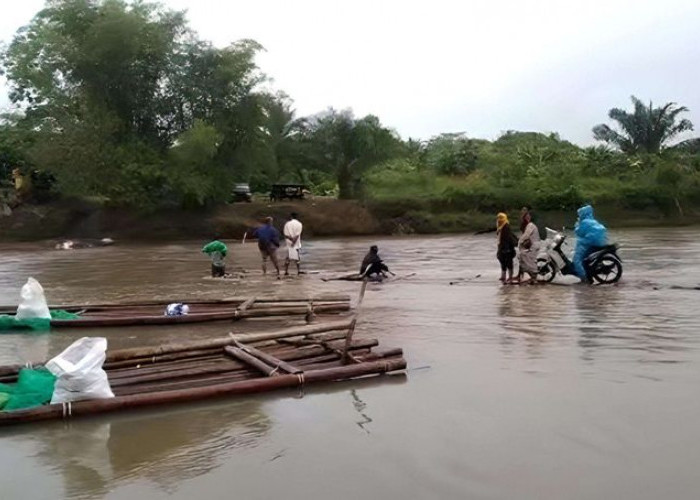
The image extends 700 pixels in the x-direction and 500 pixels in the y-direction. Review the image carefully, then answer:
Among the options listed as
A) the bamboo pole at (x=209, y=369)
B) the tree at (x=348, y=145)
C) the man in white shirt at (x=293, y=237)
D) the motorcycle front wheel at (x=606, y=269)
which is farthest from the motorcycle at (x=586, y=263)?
the tree at (x=348, y=145)

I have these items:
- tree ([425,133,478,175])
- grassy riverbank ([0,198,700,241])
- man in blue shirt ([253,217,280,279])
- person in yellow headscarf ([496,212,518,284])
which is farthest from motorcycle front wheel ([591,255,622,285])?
tree ([425,133,478,175])

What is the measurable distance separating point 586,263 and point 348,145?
99.2 feet

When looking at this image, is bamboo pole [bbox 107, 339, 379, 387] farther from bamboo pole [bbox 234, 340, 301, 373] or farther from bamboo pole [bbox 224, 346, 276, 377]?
bamboo pole [bbox 234, 340, 301, 373]

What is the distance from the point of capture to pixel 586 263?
13.5 metres

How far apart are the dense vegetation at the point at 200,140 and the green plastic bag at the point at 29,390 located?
30344 millimetres

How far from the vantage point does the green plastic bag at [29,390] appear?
5.89m

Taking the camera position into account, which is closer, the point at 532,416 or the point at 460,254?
the point at 532,416

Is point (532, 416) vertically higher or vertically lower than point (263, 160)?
lower

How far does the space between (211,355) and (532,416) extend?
3176 millimetres

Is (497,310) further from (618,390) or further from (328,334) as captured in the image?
(618,390)

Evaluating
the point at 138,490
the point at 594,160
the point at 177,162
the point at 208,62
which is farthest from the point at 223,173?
the point at 138,490

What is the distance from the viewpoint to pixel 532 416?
5691mm

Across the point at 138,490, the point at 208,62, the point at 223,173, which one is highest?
the point at 208,62

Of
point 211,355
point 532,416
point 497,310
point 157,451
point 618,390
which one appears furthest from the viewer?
point 497,310
